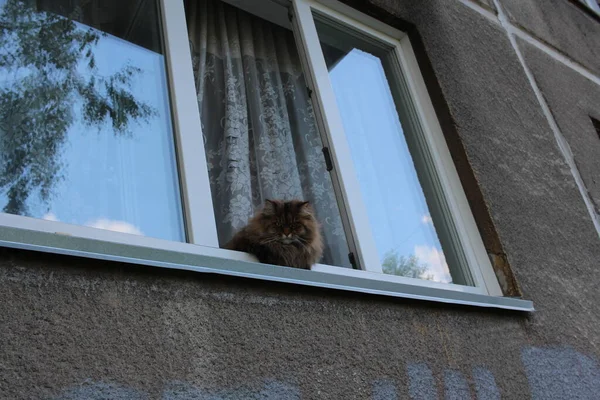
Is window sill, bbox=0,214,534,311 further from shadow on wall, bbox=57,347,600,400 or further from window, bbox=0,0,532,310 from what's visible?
shadow on wall, bbox=57,347,600,400

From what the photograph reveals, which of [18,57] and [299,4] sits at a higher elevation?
[299,4]

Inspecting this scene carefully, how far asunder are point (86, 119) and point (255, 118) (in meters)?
0.86

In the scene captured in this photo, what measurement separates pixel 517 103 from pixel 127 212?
2.55 metres

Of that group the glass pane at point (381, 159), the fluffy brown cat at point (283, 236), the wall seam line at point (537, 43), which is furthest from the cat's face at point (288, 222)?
the wall seam line at point (537, 43)

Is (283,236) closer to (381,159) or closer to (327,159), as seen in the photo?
(327,159)

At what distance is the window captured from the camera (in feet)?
5.61

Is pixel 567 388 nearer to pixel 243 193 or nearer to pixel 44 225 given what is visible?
pixel 243 193

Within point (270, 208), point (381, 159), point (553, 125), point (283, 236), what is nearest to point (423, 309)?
point (283, 236)

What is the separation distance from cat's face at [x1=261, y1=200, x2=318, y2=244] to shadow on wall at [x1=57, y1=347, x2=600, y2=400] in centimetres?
60

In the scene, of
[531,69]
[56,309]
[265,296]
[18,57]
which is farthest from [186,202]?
[531,69]

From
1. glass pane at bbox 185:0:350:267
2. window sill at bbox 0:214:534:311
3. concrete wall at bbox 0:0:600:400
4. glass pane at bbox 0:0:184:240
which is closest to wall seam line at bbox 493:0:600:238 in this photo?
concrete wall at bbox 0:0:600:400

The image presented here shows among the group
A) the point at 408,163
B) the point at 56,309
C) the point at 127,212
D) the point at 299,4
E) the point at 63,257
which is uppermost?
the point at 299,4

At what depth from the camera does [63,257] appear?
137 centimetres

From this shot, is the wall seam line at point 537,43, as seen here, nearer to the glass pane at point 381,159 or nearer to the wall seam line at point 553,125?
the wall seam line at point 553,125
